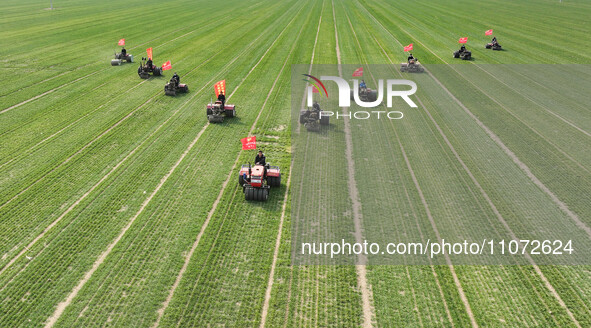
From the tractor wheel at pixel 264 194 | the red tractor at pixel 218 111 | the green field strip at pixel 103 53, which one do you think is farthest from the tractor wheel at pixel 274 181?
the green field strip at pixel 103 53

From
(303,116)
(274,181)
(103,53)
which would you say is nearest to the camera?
(274,181)

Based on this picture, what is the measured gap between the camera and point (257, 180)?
669 inches

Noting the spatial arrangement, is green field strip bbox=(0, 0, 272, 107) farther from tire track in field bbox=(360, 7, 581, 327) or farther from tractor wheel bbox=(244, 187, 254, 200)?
tire track in field bbox=(360, 7, 581, 327)

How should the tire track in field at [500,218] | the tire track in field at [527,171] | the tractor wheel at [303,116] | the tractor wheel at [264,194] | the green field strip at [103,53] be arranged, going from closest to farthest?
1. the tire track in field at [500,218]
2. the tire track in field at [527,171]
3. the tractor wheel at [264,194]
4. the tractor wheel at [303,116]
5. the green field strip at [103,53]

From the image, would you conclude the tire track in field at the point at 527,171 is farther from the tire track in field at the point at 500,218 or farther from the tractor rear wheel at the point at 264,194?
the tractor rear wheel at the point at 264,194

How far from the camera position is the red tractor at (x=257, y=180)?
55.9 feet

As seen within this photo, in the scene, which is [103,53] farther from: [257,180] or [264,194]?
[264,194]

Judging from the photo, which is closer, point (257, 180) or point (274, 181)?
point (257, 180)

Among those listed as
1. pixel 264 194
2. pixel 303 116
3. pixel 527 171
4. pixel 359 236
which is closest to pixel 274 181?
pixel 264 194

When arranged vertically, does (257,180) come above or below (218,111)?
below

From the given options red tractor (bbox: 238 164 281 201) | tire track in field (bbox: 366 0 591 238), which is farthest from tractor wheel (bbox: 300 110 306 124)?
tire track in field (bbox: 366 0 591 238)

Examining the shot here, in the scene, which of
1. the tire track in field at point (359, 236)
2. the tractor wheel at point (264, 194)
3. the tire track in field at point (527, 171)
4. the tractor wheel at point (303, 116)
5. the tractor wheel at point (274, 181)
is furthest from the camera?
the tractor wheel at point (303, 116)

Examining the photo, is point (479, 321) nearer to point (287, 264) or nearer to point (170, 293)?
point (287, 264)

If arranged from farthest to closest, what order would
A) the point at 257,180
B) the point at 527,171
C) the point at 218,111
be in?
the point at 218,111 < the point at 527,171 < the point at 257,180
